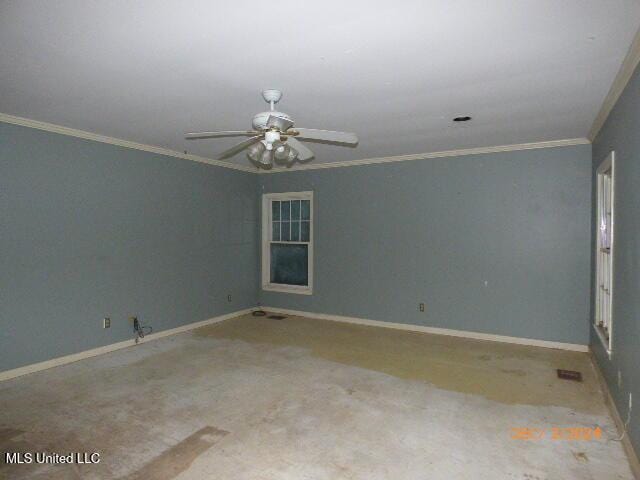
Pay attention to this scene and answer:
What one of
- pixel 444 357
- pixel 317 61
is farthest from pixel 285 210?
pixel 317 61

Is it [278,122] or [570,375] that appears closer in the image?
[278,122]

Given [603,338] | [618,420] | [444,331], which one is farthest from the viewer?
[444,331]

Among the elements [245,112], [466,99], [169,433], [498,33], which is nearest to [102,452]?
[169,433]

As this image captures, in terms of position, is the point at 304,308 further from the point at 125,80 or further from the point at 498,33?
the point at 498,33

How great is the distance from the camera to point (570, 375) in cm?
377

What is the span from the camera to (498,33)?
207 cm

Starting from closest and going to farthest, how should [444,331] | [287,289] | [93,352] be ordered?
[93,352] → [444,331] → [287,289]

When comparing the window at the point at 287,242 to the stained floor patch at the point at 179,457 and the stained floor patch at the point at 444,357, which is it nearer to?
the stained floor patch at the point at 444,357

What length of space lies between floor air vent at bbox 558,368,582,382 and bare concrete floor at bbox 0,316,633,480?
0.22ft

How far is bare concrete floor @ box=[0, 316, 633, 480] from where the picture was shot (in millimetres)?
2318

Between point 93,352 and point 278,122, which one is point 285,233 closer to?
point 93,352

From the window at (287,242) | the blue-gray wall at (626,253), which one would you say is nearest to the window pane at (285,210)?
the window at (287,242)

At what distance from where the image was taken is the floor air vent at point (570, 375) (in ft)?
12.1

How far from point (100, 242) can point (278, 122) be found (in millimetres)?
2982
